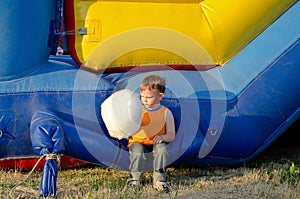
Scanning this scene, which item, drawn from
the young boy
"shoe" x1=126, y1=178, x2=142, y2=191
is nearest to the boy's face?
the young boy

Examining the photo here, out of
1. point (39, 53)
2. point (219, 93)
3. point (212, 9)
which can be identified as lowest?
point (219, 93)

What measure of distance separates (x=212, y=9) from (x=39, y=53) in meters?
1.00

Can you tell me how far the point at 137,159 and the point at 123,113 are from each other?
0.26 meters

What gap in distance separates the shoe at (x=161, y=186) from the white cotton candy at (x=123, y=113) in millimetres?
266

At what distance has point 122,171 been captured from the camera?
323 centimetres

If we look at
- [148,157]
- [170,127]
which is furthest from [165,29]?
[148,157]

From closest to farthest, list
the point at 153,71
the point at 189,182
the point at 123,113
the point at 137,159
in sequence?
the point at 123,113 < the point at 137,159 < the point at 189,182 < the point at 153,71

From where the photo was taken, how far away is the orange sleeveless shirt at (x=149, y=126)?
2.89m

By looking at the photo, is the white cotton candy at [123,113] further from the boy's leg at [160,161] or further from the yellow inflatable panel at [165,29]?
the yellow inflatable panel at [165,29]

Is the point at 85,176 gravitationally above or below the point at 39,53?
below

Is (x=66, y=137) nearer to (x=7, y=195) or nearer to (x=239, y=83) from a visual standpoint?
(x=7, y=195)

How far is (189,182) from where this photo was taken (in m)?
3.01

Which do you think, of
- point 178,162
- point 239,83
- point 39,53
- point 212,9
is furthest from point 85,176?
point 212,9

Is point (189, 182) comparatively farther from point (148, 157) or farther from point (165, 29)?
point (165, 29)
